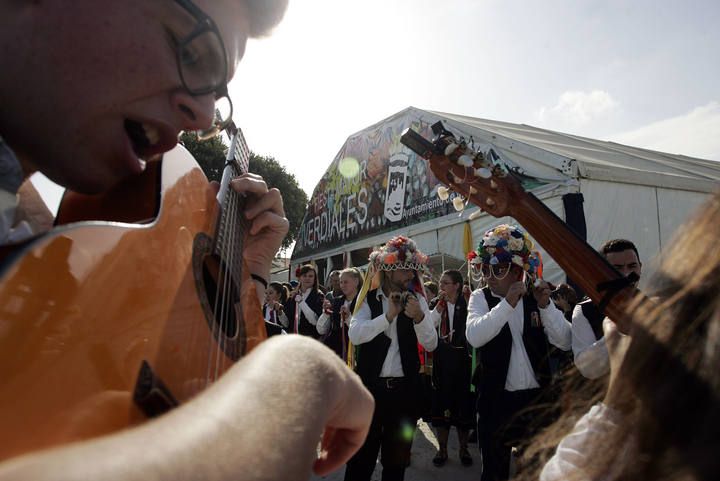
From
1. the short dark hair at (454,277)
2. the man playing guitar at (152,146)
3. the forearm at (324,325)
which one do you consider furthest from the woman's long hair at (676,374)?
the forearm at (324,325)

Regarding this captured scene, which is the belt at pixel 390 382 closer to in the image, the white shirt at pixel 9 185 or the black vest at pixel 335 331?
the black vest at pixel 335 331

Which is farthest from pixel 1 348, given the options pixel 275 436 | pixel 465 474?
pixel 465 474

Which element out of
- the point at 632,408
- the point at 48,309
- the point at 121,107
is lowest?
the point at 632,408

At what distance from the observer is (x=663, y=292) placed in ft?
2.71

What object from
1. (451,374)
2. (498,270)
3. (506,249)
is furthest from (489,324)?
(451,374)

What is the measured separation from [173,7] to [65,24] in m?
0.22

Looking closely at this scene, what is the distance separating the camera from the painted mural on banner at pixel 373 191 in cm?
1073

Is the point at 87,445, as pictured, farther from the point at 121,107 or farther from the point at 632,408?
the point at 632,408

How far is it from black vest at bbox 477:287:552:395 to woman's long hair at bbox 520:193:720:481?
10.0 feet

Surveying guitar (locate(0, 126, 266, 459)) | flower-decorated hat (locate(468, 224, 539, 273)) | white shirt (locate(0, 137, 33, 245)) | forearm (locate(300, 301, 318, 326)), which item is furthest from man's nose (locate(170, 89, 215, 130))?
forearm (locate(300, 301, 318, 326))

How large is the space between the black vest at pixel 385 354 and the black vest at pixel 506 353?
60 cm

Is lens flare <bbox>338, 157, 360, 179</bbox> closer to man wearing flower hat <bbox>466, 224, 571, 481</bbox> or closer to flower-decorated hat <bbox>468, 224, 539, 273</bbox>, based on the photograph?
flower-decorated hat <bbox>468, 224, 539, 273</bbox>

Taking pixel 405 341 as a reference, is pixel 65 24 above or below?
above

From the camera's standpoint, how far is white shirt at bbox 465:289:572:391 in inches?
147
